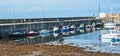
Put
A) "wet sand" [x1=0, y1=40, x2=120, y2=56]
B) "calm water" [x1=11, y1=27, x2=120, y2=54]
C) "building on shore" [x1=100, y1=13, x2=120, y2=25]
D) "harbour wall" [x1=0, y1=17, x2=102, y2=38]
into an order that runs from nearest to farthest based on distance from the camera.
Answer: "wet sand" [x1=0, y1=40, x2=120, y2=56]
"calm water" [x1=11, y1=27, x2=120, y2=54]
"harbour wall" [x1=0, y1=17, x2=102, y2=38]
"building on shore" [x1=100, y1=13, x2=120, y2=25]

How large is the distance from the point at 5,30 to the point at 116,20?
77437 millimetres

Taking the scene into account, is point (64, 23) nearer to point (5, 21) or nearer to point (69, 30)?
point (69, 30)

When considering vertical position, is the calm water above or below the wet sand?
below

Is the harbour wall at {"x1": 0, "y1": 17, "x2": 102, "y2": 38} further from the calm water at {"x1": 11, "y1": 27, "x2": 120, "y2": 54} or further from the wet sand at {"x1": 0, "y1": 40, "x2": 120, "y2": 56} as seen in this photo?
the wet sand at {"x1": 0, "y1": 40, "x2": 120, "y2": 56}

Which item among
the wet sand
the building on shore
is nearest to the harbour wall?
the building on shore

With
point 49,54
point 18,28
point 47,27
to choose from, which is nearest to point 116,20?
point 47,27

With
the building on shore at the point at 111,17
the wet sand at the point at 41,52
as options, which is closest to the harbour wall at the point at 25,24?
the building on shore at the point at 111,17

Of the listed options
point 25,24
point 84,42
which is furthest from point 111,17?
point 84,42

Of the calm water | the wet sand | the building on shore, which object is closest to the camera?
the wet sand

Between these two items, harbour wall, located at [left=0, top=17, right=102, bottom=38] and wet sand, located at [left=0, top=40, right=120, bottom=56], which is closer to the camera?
wet sand, located at [left=0, top=40, right=120, bottom=56]

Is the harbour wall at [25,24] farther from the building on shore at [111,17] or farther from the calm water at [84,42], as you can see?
the building on shore at [111,17]

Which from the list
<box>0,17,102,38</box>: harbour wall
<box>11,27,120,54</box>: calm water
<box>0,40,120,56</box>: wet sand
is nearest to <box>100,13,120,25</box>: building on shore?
<box>0,17,102,38</box>: harbour wall

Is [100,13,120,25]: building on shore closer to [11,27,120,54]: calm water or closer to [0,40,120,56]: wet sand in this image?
[11,27,120,54]: calm water

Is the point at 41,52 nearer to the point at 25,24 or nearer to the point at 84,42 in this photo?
the point at 84,42
